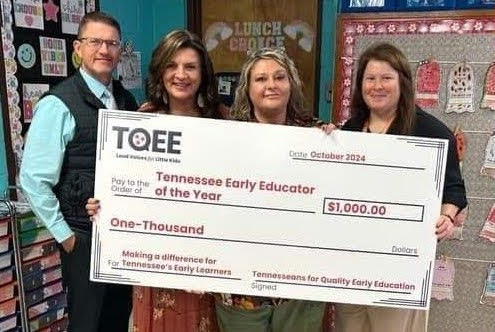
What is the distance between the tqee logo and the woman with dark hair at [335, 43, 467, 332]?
1.95 feet

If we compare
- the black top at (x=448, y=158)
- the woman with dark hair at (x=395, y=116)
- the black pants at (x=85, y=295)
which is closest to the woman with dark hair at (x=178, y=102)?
the black pants at (x=85, y=295)

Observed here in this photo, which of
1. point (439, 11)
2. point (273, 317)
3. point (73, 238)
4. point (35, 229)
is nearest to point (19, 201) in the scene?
point (35, 229)

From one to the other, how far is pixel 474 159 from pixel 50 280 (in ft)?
6.20

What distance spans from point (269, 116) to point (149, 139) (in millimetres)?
375

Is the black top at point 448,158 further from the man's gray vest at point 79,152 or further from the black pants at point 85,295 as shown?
the black pants at point 85,295

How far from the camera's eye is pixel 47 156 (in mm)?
1563

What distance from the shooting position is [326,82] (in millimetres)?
2828

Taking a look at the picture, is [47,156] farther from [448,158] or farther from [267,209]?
[448,158]

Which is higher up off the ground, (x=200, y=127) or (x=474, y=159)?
(x=200, y=127)

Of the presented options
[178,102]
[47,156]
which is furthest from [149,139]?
[47,156]

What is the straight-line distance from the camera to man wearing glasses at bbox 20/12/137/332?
1565 millimetres

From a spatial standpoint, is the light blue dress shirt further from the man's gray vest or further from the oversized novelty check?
the oversized novelty check

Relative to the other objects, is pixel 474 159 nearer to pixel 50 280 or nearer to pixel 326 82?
pixel 326 82

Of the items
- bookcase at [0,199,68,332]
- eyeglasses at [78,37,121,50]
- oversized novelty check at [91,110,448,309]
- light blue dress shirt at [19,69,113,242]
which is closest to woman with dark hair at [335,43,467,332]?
oversized novelty check at [91,110,448,309]
